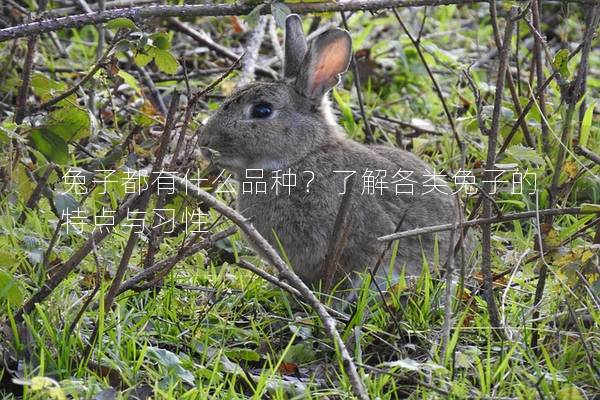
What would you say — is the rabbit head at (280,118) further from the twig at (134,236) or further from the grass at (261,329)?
the twig at (134,236)

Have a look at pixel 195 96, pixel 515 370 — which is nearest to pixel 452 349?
pixel 515 370

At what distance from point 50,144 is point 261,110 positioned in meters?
1.03

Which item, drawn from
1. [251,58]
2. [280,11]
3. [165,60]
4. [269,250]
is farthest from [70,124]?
[251,58]

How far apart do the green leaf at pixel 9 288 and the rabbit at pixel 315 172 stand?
3.72 ft

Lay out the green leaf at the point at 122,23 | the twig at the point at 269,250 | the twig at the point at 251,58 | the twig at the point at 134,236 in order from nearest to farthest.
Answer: the twig at the point at 269,250, the twig at the point at 134,236, the green leaf at the point at 122,23, the twig at the point at 251,58

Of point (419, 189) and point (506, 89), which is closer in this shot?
point (419, 189)

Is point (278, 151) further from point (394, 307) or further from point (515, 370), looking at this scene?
point (515, 370)

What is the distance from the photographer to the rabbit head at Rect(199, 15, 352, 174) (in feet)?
14.4

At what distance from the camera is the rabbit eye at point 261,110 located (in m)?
4.48

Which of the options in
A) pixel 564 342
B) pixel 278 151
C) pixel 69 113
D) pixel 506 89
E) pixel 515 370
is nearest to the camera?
pixel 515 370

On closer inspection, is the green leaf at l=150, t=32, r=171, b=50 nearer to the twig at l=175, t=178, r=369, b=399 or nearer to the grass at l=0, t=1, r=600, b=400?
the grass at l=0, t=1, r=600, b=400

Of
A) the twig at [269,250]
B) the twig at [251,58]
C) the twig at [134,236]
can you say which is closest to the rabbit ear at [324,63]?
the twig at [251,58]

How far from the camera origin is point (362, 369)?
3170 mm

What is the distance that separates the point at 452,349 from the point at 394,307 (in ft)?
1.48
